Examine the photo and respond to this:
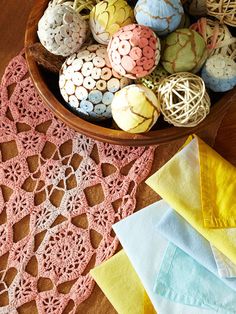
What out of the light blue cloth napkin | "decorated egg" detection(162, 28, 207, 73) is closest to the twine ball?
"decorated egg" detection(162, 28, 207, 73)

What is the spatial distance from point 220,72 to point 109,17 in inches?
4.8

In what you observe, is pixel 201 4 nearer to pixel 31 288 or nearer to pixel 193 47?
pixel 193 47

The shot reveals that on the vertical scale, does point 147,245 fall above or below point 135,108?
below

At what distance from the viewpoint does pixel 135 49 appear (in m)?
0.57

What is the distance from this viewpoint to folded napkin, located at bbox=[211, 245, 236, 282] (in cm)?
65

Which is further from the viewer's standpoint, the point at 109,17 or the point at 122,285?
the point at 122,285

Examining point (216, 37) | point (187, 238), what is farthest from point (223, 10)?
point (187, 238)

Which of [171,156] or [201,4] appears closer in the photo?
[201,4]

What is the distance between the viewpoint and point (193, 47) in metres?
0.58

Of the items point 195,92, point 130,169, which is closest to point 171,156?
point 130,169

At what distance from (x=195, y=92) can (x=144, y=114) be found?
0.05 meters

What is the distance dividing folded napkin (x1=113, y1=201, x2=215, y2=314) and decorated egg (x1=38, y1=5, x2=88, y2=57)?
0.22m

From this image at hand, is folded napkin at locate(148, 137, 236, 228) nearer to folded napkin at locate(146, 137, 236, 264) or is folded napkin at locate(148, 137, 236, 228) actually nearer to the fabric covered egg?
folded napkin at locate(146, 137, 236, 264)

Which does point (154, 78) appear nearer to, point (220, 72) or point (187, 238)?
point (220, 72)
